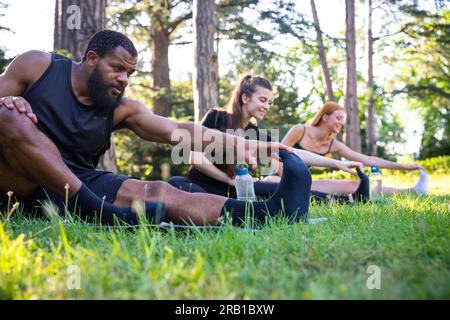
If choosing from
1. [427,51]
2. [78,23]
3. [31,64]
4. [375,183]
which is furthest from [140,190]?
[427,51]

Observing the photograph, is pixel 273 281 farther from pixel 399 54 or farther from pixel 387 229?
pixel 399 54

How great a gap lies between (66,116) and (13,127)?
62 centimetres

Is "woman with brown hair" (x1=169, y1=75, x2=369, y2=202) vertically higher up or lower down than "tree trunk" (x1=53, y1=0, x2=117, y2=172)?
lower down

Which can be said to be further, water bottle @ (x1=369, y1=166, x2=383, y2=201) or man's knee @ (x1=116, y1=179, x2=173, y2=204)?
water bottle @ (x1=369, y1=166, x2=383, y2=201)

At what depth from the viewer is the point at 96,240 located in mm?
2352

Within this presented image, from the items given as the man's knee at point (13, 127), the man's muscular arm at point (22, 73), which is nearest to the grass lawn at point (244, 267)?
the man's knee at point (13, 127)

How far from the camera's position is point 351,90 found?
50.5 feet

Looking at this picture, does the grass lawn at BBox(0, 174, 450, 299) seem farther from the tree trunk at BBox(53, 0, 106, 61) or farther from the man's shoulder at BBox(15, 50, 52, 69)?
the tree trunk at BBox(53, 0, 106, 61)

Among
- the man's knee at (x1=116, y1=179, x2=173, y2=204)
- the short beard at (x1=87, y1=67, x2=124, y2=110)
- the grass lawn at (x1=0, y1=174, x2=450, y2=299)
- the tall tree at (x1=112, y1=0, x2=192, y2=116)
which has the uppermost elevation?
the tall tree at (x1=112, y1=0, x2=192, y2=116)

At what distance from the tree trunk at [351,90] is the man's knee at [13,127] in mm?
13339

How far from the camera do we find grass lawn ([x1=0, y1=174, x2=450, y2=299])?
1553 mm

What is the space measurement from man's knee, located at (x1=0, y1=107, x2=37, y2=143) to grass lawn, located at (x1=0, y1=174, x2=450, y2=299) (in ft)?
2.15

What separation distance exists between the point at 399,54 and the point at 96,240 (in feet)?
70.9

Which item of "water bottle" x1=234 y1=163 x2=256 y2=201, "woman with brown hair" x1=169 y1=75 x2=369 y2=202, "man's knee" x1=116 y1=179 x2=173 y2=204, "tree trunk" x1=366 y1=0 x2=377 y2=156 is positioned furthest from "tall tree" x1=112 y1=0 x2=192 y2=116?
"man's knee" x1=116 y1=179 x2=173 y2=204
